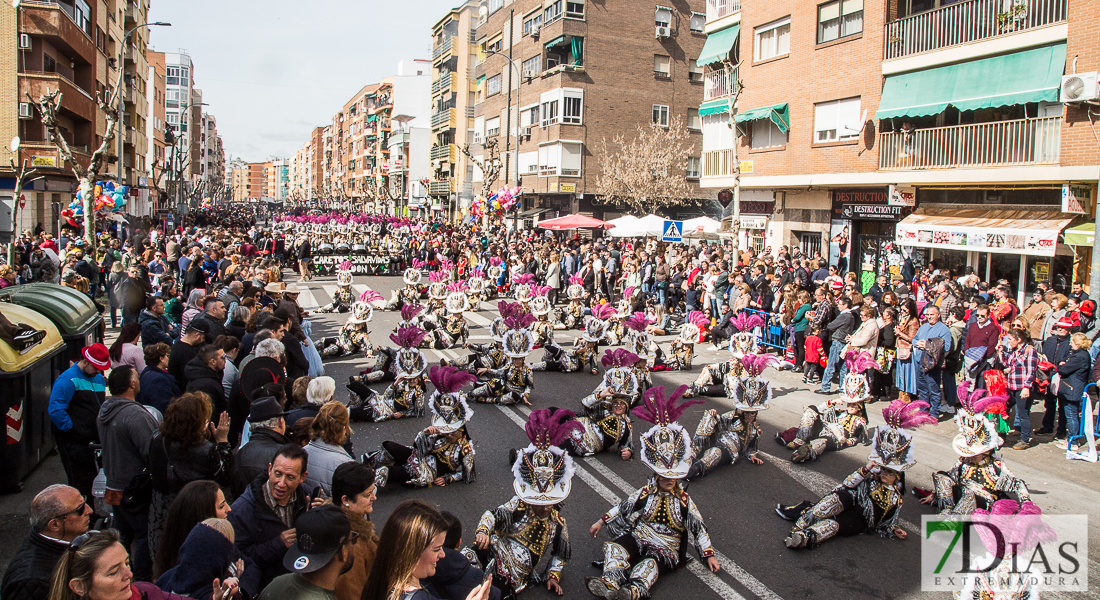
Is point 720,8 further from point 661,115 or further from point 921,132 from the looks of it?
point 661,115

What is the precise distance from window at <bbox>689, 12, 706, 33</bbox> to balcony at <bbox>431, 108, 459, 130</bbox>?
2345cm

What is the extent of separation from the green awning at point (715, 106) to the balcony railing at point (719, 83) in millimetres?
448

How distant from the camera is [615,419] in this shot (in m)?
8.99

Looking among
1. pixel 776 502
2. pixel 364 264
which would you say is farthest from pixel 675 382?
pixel 364 264

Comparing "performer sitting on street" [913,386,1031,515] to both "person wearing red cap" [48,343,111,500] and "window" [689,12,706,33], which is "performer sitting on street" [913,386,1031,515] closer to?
"person wearing red cap" [48,343,111,500]

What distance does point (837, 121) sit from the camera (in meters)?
22.3

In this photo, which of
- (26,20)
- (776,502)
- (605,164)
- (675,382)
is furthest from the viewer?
(605,164)

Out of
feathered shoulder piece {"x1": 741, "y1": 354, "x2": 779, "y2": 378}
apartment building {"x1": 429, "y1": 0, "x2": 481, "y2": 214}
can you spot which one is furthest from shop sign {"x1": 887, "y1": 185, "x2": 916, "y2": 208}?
apartment building {"x1": 429, "y1": 0, "x2": 481, "y2": 214}

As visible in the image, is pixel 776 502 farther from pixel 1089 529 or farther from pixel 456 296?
pixel 456 296

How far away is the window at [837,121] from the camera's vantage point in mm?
21812

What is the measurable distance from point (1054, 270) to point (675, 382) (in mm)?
10380

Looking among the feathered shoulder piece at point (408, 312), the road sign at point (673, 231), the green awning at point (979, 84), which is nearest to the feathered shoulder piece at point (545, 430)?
the feathered shoulder piece at point (408, 312)

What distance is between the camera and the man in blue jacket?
4.34 meters

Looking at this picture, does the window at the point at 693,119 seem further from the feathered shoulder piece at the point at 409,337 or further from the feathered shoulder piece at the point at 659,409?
the feathered shoulder piece at the point at 659,409
